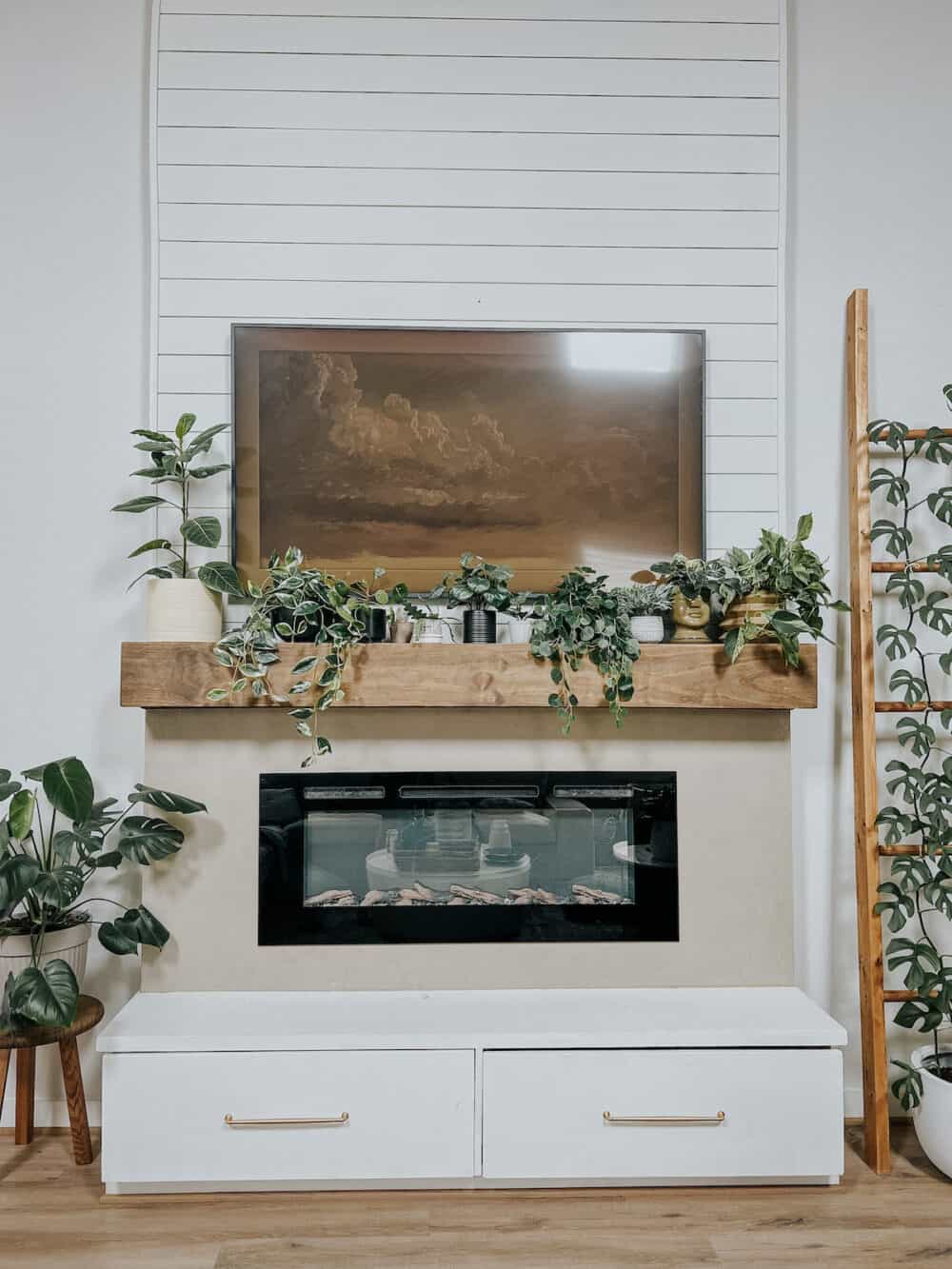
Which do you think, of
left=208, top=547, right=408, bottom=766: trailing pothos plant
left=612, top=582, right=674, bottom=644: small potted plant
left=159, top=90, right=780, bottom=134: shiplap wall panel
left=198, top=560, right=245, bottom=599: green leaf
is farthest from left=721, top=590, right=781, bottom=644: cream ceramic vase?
left=159, top=90, right=780, bottom=134: shiplap wall panel

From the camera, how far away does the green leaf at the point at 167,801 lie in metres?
2.12

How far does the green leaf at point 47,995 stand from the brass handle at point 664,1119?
118 cm

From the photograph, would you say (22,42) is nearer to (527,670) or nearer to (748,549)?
(527,670)

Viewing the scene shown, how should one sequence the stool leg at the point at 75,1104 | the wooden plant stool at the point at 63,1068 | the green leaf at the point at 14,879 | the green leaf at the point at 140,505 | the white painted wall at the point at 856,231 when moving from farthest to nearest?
the white painted wall at the point at 856,231 → the green leaf at the point at 140,505 → the stool leg at the point at 75,1104 → the wooden plant stool at the point at 63,1068 → the green leaf at the point at 14,879

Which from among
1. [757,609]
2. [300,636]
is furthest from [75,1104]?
Result: [757,609]

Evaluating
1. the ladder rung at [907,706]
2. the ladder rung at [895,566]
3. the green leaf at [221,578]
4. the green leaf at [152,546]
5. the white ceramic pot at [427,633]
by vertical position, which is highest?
the green leaf at [152,546]

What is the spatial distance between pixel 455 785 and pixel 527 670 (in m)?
0.38

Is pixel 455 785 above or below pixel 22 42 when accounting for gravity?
below

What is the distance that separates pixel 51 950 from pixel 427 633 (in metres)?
1.15

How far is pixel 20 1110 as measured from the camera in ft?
7.35

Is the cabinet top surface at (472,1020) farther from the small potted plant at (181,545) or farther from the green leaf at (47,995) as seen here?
the small potted plant at (181,545)

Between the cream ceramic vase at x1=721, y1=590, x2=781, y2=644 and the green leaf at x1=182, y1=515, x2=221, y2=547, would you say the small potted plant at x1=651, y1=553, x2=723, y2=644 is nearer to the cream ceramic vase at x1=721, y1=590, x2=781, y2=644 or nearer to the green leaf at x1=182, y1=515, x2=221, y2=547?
the cream ceramic vase at x1=721, y1=590, x2=781, y2=644

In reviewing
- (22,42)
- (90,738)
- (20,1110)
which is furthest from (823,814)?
(22,42)

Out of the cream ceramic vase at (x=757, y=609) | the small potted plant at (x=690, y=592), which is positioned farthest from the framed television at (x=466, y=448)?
the cream ceramic vase at (x=757, y=609)
